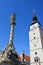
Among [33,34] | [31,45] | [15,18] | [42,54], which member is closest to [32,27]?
[33,34]

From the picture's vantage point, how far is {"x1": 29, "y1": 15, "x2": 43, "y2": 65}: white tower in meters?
34.5

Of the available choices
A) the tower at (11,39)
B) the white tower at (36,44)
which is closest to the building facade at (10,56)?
the tower at (11,39)

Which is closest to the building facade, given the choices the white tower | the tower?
the tower

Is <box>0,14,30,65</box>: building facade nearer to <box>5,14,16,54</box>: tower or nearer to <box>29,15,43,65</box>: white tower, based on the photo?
<box>5,14,16,54</box>: tower

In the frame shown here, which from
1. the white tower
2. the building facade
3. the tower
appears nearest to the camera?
the building facade

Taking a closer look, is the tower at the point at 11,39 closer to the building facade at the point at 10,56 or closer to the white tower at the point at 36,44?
the building facade at the point at 10,56

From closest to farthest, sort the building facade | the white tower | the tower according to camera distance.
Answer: the building facade
the tower
the white tower

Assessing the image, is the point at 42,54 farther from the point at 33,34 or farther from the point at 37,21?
the point at 37,21

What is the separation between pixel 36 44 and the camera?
3597 centimetres

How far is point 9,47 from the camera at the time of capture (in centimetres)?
2231

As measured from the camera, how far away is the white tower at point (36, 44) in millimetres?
34494

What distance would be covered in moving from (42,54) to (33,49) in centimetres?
318

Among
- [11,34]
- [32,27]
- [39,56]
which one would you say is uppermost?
[32,27]

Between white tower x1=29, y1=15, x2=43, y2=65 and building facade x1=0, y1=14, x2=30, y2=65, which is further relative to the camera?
white tower x1=29, y1=15, x2=43, y2=65
